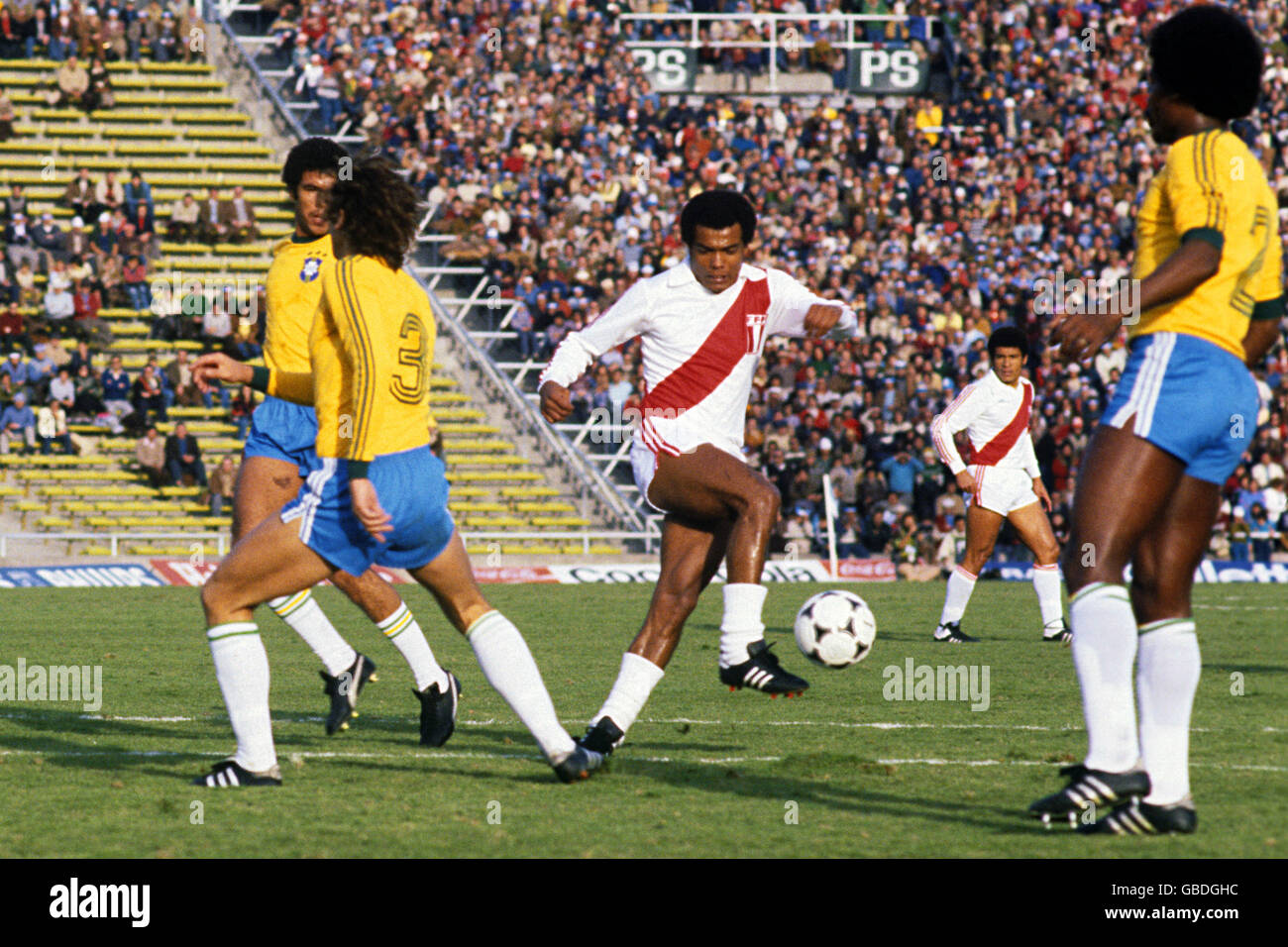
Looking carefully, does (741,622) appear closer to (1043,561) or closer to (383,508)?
(383,508)

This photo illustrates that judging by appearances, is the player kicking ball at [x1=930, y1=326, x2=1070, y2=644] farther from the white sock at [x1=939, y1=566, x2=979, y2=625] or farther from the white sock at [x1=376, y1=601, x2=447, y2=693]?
the white sock at [x1=376, y1=601, x2=447, y2=693]

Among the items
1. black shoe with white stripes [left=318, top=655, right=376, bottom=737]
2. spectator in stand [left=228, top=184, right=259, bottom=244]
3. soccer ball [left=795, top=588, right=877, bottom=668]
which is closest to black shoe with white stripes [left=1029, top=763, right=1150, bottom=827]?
soccer ball [left=795, top=588, right=877, bottom=668]

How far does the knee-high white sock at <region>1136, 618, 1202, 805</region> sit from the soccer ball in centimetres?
260

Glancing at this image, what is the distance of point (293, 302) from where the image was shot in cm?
928

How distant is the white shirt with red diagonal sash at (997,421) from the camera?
16.2 meters

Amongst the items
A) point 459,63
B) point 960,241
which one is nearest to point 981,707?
point 960,241

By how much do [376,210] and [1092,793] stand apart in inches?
139

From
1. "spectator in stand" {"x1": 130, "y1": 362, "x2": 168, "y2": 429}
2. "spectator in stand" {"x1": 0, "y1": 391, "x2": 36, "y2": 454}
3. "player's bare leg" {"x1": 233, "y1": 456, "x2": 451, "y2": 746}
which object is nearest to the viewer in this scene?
"player's bare leg" {"x1": 233, "y1": 456, "x2": 451, "y2": 746}

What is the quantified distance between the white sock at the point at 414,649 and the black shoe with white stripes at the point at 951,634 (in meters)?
7.52

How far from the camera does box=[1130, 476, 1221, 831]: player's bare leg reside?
623 centimetres

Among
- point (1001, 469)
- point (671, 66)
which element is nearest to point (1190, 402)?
point (1001, 469)

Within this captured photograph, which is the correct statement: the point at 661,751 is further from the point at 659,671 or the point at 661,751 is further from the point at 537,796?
the point at 537,796

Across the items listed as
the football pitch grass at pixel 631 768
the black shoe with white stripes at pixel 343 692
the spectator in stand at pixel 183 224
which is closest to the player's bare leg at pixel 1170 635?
the football pitch grass at pixel 631 768
